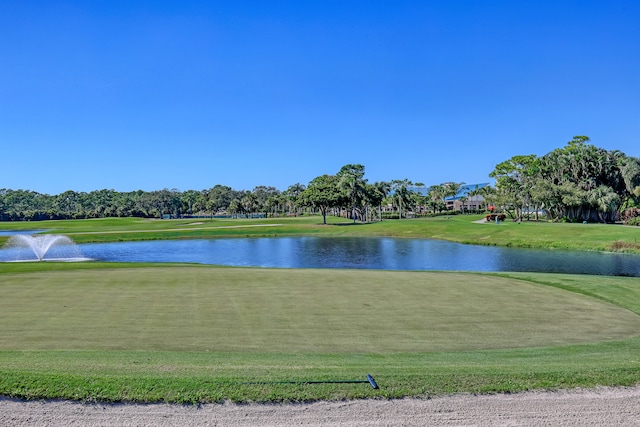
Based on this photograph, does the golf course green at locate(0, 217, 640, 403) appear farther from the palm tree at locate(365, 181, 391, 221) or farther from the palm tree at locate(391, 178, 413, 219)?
the palm tree at locate(391, 178, 413, 219)

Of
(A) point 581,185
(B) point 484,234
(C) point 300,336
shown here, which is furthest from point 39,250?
(A) point 581,185

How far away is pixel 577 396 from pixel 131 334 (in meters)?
9.14

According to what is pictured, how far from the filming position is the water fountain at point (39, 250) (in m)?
40.3

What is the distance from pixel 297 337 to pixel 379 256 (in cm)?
3275

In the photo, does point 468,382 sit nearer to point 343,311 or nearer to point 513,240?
point 343,311

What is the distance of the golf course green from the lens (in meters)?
7.02

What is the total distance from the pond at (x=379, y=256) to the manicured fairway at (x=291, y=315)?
1751cm

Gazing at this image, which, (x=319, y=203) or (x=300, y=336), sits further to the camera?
(x=319, y=203)

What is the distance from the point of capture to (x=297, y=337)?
10.6m

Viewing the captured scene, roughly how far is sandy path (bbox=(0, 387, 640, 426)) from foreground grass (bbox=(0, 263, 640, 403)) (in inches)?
10.0

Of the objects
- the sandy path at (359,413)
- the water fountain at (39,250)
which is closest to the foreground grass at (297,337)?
the sandy path at (359,413)

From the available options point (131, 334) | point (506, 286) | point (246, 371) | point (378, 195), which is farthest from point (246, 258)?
point (378, 195)

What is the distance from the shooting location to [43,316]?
39.3 feet

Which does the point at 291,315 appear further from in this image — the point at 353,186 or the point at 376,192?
the point at 376,192
